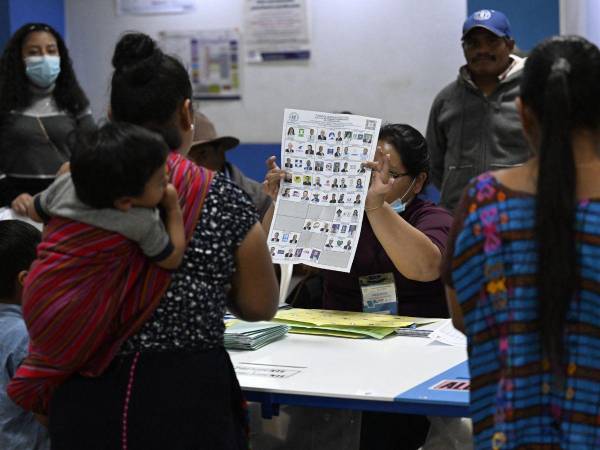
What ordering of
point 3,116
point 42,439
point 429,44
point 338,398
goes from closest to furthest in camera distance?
point 338,398, point 42,439, point 3,116, point 429,44

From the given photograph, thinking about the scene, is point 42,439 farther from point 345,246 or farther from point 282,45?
point 282,45

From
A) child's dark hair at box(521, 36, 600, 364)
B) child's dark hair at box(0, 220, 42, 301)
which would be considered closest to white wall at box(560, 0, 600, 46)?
child's dark hair at box(0, 220, 42, 301)

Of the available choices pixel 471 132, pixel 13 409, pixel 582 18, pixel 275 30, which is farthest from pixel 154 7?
pixel 13 409

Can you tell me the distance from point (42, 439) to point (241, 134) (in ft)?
11.5

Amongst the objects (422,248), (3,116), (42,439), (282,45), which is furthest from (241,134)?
(42,439)

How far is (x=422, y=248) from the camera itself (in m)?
2.85

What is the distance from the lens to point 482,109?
14.3ft

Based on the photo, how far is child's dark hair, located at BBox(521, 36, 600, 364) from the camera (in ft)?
4.71

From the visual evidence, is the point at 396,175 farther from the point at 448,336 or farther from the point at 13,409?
the point at 13,409

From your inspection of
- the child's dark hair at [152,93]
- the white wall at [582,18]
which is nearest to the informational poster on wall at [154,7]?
the white wall at [582,18]

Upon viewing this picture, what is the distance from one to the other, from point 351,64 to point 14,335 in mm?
3475

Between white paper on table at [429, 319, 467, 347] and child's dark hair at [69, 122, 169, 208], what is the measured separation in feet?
3.83

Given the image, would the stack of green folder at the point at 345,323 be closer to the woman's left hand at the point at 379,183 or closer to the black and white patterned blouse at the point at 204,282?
the woman's left hand at the point at 379,183

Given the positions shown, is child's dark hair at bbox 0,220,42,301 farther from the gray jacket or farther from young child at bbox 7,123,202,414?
the gray jacket
